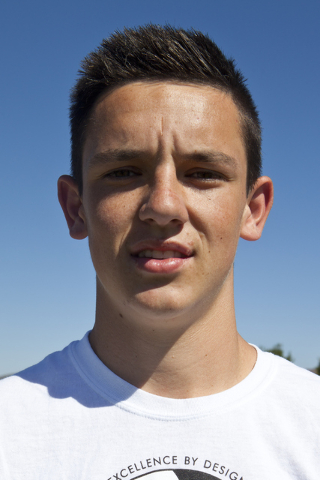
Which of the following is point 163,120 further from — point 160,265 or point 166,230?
point 160,265

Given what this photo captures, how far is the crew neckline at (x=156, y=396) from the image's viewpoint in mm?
2279

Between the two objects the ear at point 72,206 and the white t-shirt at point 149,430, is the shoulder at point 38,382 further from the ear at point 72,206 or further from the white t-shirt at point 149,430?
the ear at point 72,206

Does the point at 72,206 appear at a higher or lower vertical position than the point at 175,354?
higher

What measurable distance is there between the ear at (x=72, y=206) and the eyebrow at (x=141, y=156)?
0.40 metres

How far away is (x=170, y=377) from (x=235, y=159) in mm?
1267

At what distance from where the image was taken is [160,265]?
86.3 inches

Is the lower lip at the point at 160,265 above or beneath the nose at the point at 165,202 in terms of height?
beneath

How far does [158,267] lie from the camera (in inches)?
86.4

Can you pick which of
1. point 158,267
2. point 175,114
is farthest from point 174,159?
point 158,267

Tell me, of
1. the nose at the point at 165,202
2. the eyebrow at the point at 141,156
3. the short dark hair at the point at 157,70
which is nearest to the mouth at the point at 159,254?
the nose at the point at 165,202

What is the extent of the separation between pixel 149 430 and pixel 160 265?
0.82 metres

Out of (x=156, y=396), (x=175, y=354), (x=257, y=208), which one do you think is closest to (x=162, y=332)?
(x=175, y=354)

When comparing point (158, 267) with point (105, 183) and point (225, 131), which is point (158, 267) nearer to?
point (105, 183)

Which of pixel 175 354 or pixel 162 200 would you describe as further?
pixel 175 354
